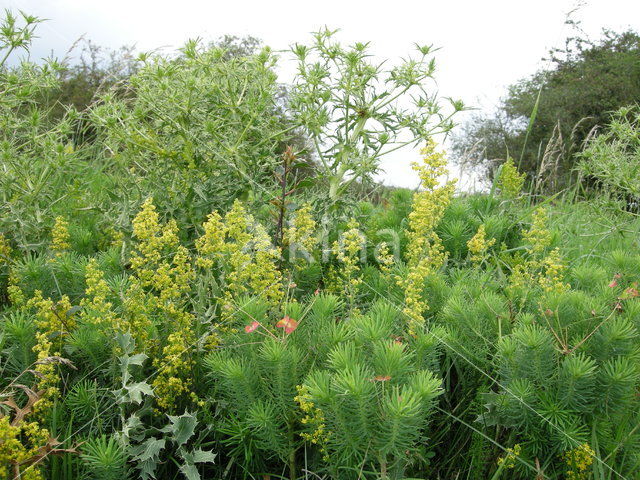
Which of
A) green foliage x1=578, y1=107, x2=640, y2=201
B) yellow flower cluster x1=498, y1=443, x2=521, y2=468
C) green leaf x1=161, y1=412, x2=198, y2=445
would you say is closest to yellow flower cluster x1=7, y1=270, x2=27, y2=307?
green leaf x1=161, y1=412, x2=198, y2=445

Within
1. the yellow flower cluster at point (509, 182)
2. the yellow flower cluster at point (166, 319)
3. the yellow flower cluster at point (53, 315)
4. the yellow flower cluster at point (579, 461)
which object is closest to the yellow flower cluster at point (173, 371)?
the yellow flower cluster at point (166, 319)

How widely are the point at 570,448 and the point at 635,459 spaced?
0.65ft

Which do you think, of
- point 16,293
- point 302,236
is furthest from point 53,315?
point 302,236

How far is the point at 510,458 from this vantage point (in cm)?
174

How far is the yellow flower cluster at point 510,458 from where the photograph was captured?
1.66 m

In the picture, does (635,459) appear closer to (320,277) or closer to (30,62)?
(320,277)

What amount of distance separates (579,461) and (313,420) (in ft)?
2.66

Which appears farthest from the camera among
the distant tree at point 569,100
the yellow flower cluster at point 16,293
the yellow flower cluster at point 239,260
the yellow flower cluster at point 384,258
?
the distant tree at point 569,100

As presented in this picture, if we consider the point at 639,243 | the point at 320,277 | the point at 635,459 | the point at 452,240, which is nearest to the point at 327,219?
the point at 320,277

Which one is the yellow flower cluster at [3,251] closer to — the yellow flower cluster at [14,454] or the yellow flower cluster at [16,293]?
the yellow flower cluster at [16,293]

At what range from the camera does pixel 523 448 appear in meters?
1.77

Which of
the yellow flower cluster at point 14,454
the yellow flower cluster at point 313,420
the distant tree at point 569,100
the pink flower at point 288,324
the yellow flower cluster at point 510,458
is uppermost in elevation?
the distant tree at point 569,100

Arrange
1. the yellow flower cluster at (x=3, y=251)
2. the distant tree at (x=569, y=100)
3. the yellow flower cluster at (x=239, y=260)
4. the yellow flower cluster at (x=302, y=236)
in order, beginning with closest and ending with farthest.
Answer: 1. the yellow flower cluster at (x=239, y=260)
2. the yellow flower cluster at (x=302, y=236)
3. the yellow flower cluster at (x=3, y=251)
4. the distant tree at (x=569, y=100)

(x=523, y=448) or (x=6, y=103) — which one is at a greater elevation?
(x=6, y=103)
